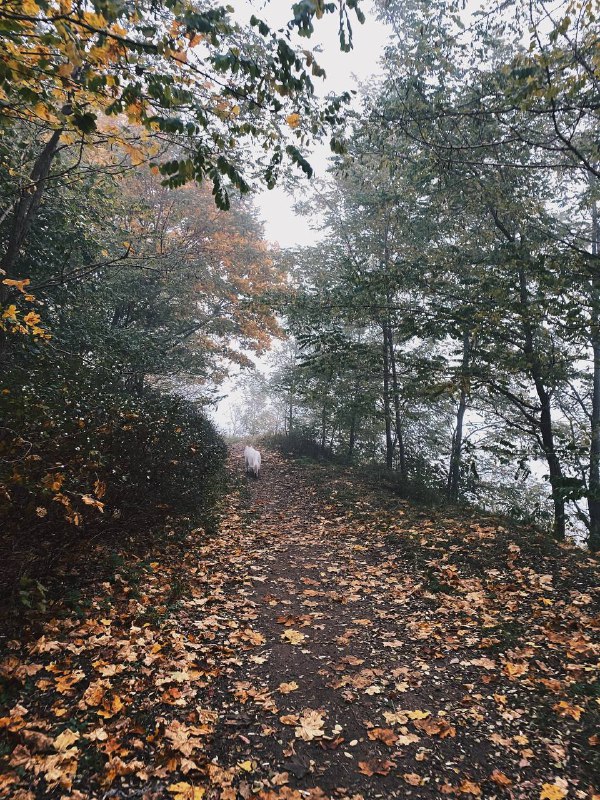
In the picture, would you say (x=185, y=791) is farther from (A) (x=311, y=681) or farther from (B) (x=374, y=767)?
(A) (x=311, y=681)

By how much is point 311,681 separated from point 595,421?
973 cm

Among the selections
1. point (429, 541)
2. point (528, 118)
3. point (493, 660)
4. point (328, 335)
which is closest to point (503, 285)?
point (528, 118)

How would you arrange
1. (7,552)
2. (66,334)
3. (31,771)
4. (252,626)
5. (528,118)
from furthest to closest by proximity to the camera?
1. (66,334)
2. (528,118)
3. (252,626)
4. (7,552)
5. (31,771)

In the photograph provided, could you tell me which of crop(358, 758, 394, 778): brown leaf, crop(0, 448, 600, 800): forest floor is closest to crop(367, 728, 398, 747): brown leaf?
crop(0, 448, 600, 800): forest floor

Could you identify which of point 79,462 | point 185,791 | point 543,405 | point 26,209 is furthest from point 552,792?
point 543,405

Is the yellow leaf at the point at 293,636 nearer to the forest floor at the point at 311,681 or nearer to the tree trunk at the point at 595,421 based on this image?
the forest floor at the point at 311,681

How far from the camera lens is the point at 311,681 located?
3541 millimetres

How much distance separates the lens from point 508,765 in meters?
2.65

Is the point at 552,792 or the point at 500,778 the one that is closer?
the point at 552,792

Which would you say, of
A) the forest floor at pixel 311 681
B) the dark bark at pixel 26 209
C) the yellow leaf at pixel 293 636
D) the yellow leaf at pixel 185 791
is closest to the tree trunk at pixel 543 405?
the forest floor at pixel 311 681

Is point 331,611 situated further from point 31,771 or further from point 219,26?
point 219,26

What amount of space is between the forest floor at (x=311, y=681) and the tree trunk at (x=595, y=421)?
144 cm

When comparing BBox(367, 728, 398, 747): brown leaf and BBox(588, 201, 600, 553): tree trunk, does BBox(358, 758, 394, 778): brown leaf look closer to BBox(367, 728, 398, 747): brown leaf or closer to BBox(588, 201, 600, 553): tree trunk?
BBox(367, 728, 398, 747): brown leaf

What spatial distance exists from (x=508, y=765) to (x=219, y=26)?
5200mm
